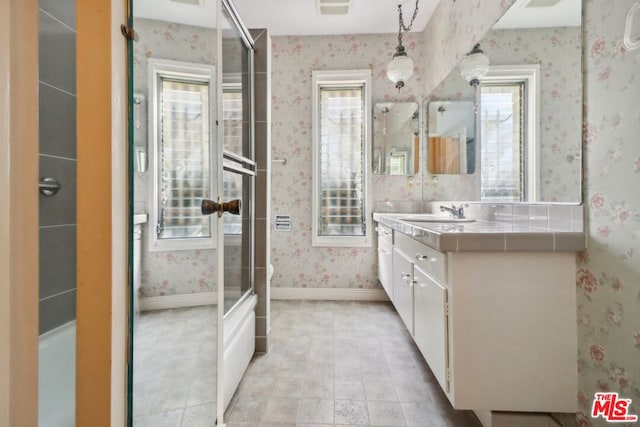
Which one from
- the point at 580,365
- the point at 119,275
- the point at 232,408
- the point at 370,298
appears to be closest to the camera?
the point at 119,275

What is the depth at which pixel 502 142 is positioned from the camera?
161 centimetres

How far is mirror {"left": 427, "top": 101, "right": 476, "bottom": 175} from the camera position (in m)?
2.02

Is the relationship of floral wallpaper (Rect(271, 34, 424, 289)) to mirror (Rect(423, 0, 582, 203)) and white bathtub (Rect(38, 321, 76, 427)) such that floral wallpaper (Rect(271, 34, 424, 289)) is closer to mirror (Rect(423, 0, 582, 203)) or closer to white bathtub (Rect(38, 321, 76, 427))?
mirror (Rect(423, 0, 582, 203))

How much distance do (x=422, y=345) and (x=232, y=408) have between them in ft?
3.17

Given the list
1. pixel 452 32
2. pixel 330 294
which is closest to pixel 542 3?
pixel 452 32

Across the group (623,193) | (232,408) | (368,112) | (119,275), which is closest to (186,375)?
(119,275)

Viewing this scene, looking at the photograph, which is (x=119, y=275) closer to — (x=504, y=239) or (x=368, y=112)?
(x=504, y=239)

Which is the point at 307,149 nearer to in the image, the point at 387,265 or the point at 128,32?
the point at 387,265

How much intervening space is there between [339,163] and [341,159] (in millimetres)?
47

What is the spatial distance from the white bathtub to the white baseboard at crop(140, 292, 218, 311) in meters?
0.16

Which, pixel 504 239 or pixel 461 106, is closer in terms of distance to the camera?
pixel 504 239

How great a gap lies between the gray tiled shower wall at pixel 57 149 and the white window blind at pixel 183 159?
0.22 meters

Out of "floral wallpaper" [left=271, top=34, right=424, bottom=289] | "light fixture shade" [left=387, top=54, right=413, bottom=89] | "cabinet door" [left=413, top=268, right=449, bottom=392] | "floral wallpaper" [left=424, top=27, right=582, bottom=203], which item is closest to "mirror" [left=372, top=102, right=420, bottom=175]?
"floral wallpaper" [left=271, top=34, right=424, bottom=289]

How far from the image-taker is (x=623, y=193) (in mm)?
959
